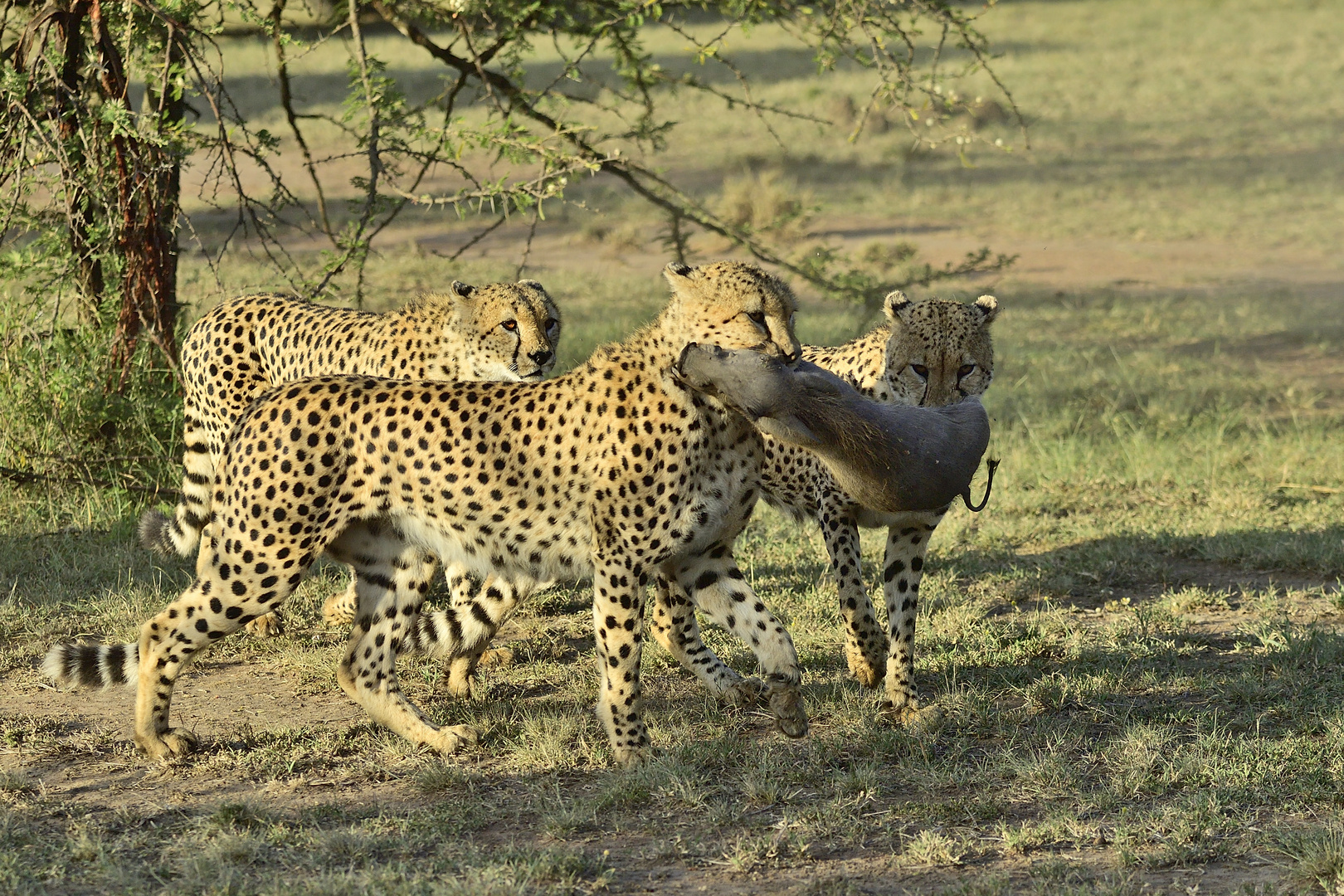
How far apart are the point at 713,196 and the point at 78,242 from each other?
10.5 m

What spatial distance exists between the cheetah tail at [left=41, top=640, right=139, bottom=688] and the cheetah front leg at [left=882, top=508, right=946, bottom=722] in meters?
2.18

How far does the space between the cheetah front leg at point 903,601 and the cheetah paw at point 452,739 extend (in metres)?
1.23

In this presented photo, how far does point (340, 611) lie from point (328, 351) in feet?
3.08

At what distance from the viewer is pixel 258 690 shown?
4.76 m

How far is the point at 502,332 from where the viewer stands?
5.26 meters

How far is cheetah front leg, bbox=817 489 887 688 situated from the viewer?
4.70 metres

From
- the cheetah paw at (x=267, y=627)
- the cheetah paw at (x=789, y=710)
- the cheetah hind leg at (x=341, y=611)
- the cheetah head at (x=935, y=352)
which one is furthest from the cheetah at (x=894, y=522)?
the cheetah paw at (x=267, y=627)

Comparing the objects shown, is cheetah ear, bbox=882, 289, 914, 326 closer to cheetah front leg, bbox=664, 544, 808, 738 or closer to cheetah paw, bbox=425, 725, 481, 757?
cheetah front leg, bbox=664, 544, 808, 738

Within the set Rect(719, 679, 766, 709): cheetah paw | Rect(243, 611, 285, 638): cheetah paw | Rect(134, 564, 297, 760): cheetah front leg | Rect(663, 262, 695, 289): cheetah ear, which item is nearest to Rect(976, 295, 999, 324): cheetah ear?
Rect(663, 262, 695, 289): cheetah ear

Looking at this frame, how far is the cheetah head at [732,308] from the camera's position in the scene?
4055mm

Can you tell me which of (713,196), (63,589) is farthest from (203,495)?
(713,196)

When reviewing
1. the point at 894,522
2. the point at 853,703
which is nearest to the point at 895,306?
the point at 894,522

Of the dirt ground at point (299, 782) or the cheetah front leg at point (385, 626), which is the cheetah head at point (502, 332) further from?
the dirt ground at point (299, 782)

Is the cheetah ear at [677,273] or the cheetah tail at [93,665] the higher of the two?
the cheetah ear at [677,273]
